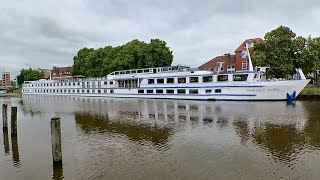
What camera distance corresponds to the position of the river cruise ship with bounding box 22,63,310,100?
3938 cm

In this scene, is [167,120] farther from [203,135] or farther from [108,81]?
[108,81]

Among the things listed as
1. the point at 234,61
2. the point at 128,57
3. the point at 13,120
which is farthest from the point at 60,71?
the point at 13,120

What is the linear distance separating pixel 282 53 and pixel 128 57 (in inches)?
1389

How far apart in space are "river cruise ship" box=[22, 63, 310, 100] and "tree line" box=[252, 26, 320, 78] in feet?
23.8

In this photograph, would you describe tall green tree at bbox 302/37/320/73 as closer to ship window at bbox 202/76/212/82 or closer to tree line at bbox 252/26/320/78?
tree line at bbox 252/26/320/78

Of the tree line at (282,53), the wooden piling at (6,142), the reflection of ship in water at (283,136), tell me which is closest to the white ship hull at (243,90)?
the tree line at (282,53)

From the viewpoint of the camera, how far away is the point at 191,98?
46719 millimetres

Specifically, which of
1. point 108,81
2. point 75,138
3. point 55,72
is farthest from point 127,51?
point 55,72

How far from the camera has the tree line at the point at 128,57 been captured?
65.3m

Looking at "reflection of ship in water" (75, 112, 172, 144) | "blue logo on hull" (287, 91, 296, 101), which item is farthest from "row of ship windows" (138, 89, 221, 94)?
"reflection of ship in water" (75, 112, 172, 144)

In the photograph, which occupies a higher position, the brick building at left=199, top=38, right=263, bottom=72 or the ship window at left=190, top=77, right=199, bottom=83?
the brick building at left=199, top=38, right=263, bottom=72

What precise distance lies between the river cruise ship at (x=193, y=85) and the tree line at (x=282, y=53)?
23.8 feet

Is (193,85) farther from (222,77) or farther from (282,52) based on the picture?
(282,52)

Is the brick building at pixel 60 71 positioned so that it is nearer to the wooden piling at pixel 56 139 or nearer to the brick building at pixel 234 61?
the brick building at pixel 234 61
